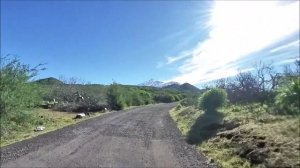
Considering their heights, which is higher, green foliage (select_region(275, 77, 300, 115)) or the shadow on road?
green foliage (select_region(275, 77, 300, 115))

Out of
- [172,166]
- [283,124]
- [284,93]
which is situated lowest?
[172,166]

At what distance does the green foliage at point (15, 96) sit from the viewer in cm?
1756

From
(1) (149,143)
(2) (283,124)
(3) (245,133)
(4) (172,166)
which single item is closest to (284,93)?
(2) (283,124)

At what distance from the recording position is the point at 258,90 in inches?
1071

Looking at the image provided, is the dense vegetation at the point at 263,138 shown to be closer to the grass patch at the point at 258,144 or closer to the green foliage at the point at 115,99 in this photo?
the grass patch at the point at 258,144

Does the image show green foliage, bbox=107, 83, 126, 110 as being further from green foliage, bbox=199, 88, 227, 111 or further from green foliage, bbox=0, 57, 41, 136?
green foliage, bbox=0, 57, 41, 136

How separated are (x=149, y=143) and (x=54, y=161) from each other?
547 centimetres

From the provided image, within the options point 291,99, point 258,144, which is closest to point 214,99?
point 291,99

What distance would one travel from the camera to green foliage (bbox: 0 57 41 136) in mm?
17562

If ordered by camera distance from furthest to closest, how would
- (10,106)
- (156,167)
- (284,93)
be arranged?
(10,106)
(284,93)
(156,167)

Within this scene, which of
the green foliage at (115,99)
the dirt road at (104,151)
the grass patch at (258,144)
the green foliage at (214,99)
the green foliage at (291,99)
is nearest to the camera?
the grass patch at (258,144)

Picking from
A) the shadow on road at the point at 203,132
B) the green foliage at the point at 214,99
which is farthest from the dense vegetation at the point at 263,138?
the green foliage at the point at 214,99

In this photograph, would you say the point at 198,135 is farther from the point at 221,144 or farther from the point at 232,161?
the point at 232,161

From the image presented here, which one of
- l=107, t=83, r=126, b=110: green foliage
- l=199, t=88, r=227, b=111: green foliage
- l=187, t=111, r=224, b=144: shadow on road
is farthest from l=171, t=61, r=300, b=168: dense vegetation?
l=107, t=83, r=126, b=110: green foliage
